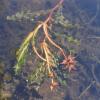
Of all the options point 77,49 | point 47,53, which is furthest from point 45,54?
point 77,49

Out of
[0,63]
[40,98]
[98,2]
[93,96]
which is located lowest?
[93,96]

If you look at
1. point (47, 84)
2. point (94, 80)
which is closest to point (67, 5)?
point (94, 80)

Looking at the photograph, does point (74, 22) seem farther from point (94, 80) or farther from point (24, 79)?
point (24, 79)

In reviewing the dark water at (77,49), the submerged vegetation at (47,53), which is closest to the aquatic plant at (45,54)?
the submerged vegetation at (47,53)

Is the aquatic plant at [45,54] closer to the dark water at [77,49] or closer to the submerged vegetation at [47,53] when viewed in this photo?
the submerged vegetation at [47,53]

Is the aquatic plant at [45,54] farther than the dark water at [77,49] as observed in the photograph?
No
